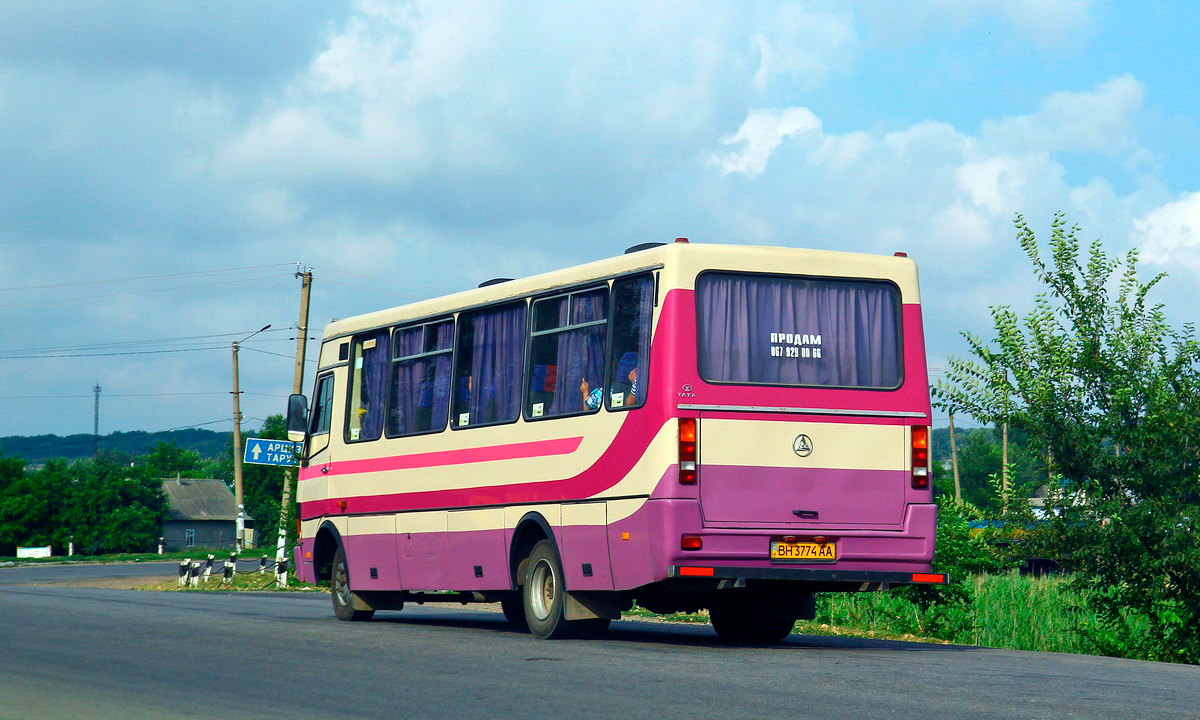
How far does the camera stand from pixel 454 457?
16.3 m

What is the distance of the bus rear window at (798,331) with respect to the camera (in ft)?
44.0

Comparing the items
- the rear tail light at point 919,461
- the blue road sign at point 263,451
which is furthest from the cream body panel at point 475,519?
the blue road sign at point 263,451

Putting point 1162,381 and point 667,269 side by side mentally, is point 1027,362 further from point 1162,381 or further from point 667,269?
point 667,269

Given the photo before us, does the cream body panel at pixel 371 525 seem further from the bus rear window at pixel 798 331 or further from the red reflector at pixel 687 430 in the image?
the bus rear window at pixel 798 331

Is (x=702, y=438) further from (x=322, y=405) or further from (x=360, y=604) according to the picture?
(x=322, y=405)

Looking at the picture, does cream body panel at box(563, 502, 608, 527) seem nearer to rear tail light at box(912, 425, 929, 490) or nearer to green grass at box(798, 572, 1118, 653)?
rear tail light at box(912, 425, 929, 490)

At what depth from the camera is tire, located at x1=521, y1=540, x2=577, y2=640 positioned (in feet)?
48.0

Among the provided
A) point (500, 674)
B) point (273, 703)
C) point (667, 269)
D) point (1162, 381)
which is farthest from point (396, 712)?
point (1162, 381)

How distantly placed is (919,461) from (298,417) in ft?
29.3

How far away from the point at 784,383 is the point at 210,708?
19.6 feet

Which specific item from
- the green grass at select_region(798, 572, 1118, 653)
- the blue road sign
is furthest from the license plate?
the blue road sign

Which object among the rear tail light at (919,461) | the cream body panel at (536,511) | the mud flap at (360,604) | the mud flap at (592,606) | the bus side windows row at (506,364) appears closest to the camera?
the rear tail light at (919,461)

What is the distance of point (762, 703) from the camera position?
9391 mm

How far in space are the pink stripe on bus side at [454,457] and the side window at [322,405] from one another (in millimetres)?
512
